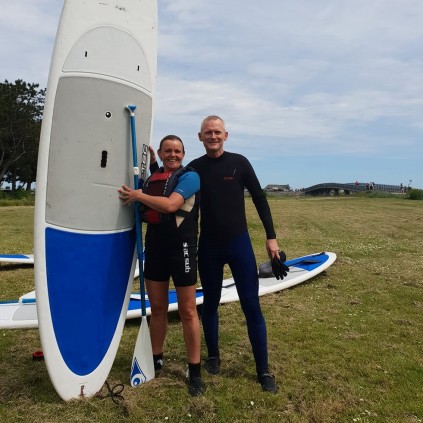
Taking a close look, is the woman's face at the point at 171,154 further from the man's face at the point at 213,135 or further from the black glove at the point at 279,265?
the black glove at the point at 279,265

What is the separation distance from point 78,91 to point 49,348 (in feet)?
5.77

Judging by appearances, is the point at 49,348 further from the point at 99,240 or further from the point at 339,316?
the point at 339,316

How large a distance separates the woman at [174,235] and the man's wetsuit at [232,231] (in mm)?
195

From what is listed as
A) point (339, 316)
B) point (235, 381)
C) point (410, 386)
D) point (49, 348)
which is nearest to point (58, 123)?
point (49, 348)

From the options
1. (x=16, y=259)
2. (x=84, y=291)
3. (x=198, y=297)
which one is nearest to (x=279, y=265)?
(x=84, y=291)

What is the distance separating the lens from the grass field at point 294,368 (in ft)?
9.34

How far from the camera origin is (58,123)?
2.91m

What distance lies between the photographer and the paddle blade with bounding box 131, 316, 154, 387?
319 cm

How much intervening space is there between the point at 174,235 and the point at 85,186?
71 centimetres

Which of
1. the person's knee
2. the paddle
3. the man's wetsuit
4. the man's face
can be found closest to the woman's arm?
the paddle

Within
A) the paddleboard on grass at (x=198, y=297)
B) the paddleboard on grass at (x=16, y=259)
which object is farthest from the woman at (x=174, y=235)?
the paddleboard on grass at (x=16, y=259)

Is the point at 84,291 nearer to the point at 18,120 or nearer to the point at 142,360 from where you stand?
the point at 142,360

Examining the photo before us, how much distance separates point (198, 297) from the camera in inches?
201

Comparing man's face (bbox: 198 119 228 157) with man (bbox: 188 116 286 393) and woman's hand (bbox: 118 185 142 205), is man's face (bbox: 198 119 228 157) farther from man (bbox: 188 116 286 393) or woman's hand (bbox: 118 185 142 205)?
woman's hand (bbox: 118 185 142 205)
